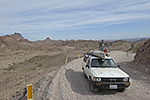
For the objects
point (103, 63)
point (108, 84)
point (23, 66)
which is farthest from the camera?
point (23, 66)

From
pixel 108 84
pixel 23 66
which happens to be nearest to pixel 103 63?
pixel 108 84

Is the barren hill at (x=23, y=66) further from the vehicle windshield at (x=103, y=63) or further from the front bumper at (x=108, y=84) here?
the front bumper at (x=108, y=84)

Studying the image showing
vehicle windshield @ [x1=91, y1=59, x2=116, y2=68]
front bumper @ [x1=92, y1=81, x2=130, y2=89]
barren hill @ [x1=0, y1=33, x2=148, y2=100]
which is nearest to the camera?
front bumper @ [x1=92, y1=81, x2=130, y2=89]

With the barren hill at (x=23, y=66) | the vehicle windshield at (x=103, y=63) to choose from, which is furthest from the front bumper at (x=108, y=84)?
the barren hill at (x=23, y=66)

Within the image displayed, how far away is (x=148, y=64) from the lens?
1151cm

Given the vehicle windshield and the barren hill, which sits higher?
the vehicle windshield

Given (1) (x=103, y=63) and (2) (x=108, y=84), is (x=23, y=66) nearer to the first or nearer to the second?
(1) (x=103, y=63)

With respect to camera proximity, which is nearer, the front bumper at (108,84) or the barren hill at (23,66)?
the front bumper at (108,84)

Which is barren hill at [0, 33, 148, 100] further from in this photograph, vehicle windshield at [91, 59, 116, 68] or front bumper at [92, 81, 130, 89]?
front bumper at [92, 81, 130, 89]

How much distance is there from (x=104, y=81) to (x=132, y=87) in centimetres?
209

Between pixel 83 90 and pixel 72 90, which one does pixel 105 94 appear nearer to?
pixel 83 90

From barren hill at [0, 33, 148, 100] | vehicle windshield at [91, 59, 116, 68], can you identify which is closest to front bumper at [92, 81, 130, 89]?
vehicle windshield at [91, 59, 116, 68]

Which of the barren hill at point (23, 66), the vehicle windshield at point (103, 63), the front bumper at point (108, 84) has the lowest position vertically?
the barren hill at point (23, 66)

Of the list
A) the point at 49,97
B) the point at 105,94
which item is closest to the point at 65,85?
the point at 49,97
